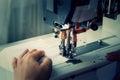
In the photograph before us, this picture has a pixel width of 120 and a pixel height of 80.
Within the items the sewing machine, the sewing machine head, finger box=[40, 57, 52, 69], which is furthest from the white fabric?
finger box=[40, 57, 52, 69]

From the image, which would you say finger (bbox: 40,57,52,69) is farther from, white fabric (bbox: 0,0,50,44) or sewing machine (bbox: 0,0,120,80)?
white fabric (bbox: 0,0,50,44)

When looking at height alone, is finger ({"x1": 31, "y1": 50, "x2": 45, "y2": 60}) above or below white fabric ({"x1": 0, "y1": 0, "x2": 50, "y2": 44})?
below

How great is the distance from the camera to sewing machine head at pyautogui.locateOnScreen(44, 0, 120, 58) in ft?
4.50

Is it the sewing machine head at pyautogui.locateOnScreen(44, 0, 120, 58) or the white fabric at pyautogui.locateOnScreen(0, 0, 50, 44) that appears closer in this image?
the sewing machine head at pyautogui.locateOnScreen(44, 0, 120, 58)

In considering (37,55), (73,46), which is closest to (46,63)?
(37,55)

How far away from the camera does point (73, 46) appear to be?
1532mm

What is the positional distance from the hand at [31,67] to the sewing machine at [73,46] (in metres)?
0.05

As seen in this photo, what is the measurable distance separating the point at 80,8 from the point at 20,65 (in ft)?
1.28

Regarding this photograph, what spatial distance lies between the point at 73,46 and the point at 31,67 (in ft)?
0.98

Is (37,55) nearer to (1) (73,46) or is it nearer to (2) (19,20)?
(1) (73,46)

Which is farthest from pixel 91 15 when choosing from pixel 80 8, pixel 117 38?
pixel 117 38

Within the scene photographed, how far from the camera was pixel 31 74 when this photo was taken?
131 centimetres

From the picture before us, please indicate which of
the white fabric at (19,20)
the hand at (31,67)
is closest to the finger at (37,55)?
the hand at (31,67)

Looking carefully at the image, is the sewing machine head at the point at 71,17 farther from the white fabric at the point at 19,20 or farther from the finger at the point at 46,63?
the white fabric at the point at 19,20
